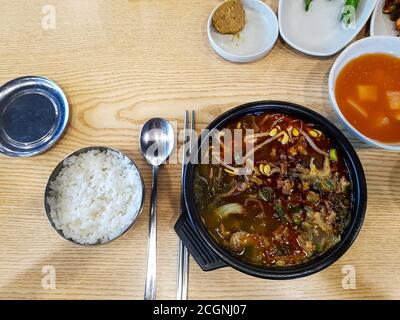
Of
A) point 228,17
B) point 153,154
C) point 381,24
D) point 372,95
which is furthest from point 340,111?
point 153,154

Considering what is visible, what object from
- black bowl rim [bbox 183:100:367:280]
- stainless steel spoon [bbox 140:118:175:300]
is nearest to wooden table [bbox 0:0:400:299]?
stainless steel spoon [bbox 140:118:175:300]

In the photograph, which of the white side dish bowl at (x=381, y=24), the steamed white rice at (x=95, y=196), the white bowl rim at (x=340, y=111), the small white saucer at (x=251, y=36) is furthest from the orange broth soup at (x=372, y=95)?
the steamed white rice at (x=95, y=196)

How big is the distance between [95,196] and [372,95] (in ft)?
4.50

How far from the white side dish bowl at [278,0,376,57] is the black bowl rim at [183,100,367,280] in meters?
0.49

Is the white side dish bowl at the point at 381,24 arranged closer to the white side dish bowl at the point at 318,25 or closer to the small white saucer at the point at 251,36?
the white side dish bowl at the point at 318,25

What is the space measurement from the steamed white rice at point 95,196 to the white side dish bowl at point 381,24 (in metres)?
1.40

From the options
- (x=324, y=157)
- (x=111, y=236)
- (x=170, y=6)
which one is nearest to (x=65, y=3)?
(x=170, y=6)

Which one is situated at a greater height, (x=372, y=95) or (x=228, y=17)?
(x=228, y=17)

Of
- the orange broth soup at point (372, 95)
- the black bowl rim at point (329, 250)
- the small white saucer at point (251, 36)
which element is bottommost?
the black bowl rim at point (329, 250)

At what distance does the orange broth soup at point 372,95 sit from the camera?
1824mm

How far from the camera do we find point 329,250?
1562 millimetres

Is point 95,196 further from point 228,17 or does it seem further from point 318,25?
point 318,25

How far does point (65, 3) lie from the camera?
2.18 m
